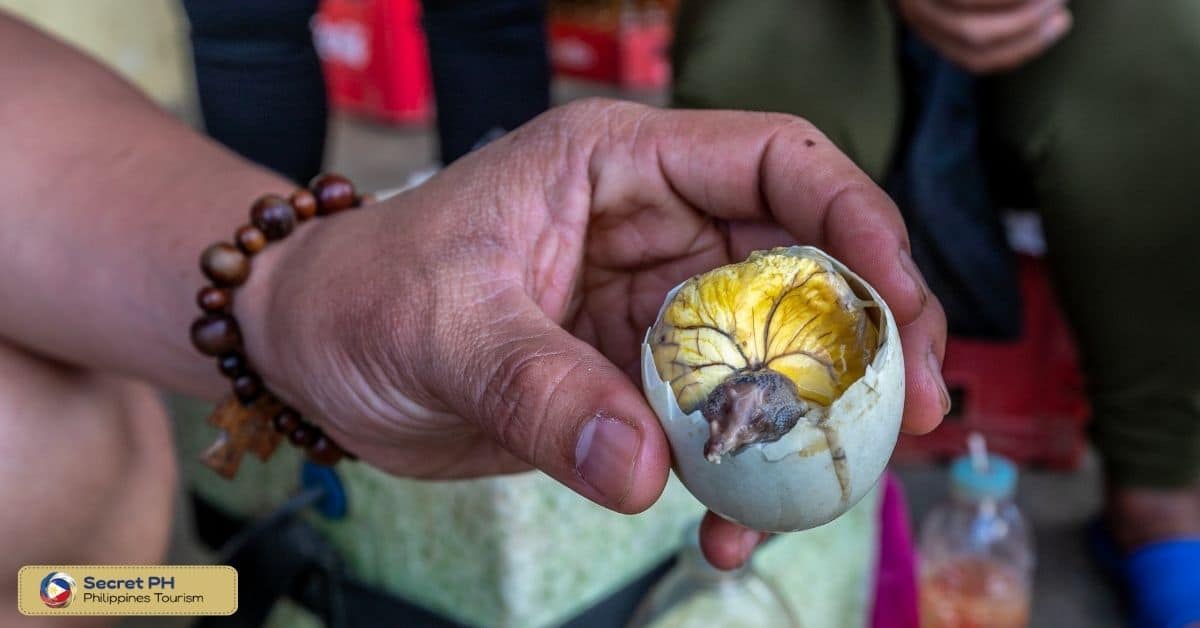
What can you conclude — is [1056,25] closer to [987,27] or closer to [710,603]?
[987,27]

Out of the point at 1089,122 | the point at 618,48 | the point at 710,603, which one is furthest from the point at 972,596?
the point at 618,48

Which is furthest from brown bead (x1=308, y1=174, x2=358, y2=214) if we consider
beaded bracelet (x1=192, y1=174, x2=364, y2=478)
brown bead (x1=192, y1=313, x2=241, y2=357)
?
brown bead (x1=192, y1=313, x2=241, y2=357)

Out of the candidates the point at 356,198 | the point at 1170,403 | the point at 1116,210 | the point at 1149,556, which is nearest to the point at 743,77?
the point at 1116,210

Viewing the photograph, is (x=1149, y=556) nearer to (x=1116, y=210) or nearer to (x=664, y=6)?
(x=1116, y=210)

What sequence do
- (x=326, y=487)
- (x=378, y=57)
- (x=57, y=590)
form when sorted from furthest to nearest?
1. (x=378, y=57)
2. (x=326, y=487)
3. (x=57, y=590)

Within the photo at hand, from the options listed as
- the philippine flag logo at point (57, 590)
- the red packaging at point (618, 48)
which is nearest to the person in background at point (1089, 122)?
the philippine flag logo at point (57, 590)

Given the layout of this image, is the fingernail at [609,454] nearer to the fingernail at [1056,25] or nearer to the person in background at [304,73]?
the person in background at [304,73]
